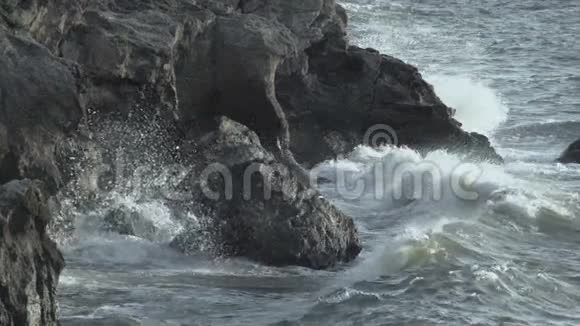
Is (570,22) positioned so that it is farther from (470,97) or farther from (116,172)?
(116,172)

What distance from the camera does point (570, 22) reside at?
41094mm

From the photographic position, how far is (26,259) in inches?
367

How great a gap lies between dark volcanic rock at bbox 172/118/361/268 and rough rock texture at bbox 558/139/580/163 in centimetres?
842

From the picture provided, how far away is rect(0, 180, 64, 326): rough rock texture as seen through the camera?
29.8 feet

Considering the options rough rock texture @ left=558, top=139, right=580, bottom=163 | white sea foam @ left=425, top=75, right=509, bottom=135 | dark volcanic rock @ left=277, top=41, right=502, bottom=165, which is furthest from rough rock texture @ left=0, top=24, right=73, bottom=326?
white sea foam @ left=425, top=75, right=509, bottom=135

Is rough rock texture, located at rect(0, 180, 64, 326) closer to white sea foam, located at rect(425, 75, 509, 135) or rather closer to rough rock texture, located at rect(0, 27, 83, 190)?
rough rock texture, located at rect(0, 27, 83, 190)

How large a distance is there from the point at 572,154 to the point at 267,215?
980cm

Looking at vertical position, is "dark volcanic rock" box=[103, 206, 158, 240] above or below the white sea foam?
below

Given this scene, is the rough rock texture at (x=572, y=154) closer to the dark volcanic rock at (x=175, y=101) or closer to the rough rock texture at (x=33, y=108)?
the dark volcanic rock at (x=175, y=101)

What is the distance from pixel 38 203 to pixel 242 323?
10.2ft

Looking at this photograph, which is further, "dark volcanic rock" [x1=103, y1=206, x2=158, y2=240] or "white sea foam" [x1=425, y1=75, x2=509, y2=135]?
"white sea foam" [x1=425, y1=75, x2=509, y2=135]

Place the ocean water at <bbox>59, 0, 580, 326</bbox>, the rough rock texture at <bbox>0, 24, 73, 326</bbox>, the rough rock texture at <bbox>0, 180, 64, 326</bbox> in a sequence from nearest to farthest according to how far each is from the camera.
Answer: the rough rock texture at <bbox>0, 180, 64, 326</bbox>
the ocean water at <bbox>59, 0, 580, 326</bbox>
the rough rock texture at <bbox>0, 24, 73, 326</bbox>

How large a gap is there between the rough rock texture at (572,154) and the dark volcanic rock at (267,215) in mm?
8422

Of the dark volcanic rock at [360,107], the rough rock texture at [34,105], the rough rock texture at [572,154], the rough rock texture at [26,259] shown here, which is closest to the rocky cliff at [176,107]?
the rough rock texture at [34,105]
